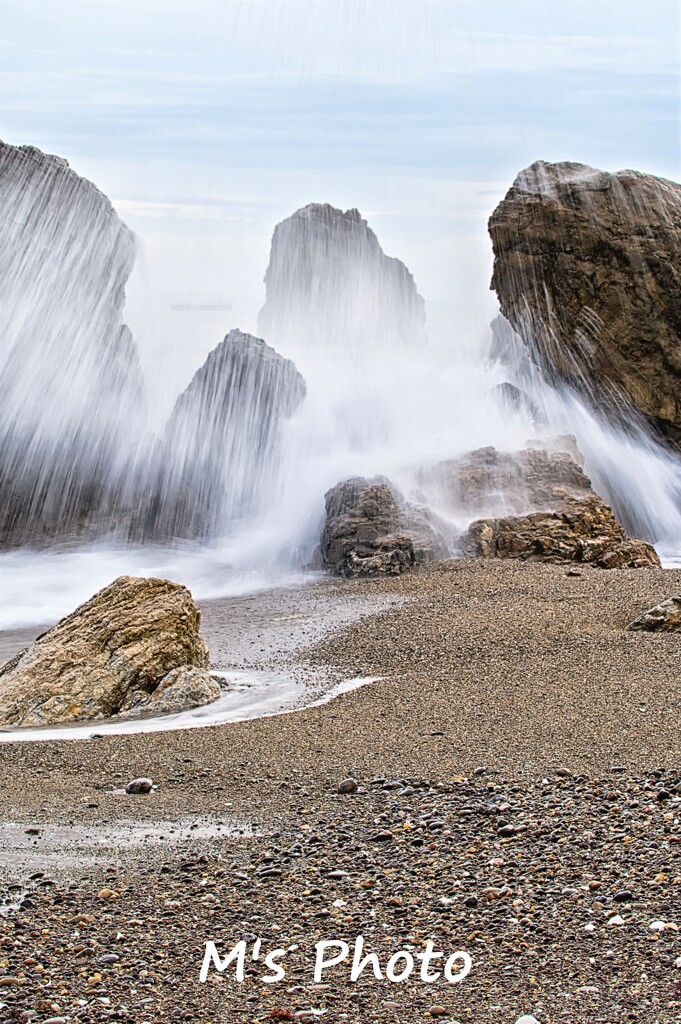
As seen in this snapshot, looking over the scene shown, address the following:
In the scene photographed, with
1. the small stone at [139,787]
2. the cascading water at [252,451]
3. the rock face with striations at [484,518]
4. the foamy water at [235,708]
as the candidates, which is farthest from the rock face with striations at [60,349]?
the small stone at [139,787]

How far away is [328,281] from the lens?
42.8 metres

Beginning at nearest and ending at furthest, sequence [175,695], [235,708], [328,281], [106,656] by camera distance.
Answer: [235,708] < [175,695] < [106,656] < [328,281]

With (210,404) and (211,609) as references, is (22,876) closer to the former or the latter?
(211,609)

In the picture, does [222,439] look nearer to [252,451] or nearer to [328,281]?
[252,451]

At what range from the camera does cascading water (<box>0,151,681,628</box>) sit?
13.7m

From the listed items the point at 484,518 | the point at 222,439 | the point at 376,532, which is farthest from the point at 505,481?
the point at 222,439

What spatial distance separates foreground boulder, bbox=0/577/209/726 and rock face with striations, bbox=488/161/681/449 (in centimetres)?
1011

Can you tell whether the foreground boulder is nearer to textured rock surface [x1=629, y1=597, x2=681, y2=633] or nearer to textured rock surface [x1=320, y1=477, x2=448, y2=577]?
textured rock surface [x1=629, y1=597, x2=681, y2=633]

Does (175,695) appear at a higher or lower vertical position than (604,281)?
lower

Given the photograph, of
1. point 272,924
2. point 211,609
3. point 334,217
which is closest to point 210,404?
point 211,609

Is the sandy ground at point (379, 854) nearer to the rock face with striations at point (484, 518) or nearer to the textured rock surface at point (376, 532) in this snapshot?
the textured rock surface at point (376, 532)

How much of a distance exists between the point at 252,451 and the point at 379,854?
14007mm

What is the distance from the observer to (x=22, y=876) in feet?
12.4

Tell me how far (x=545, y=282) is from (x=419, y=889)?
44.5 ft
